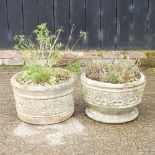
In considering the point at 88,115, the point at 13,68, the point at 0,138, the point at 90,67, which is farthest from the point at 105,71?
the point at 13,68

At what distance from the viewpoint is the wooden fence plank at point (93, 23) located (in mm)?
5617

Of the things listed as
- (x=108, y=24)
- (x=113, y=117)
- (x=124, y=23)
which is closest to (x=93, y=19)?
(x=108, y=24)

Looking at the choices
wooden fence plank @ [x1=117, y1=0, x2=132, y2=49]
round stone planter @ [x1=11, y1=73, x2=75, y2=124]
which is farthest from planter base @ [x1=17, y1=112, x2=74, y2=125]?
wooden fence plank @ [x1=117, y1=0, x2=132, y2=49]

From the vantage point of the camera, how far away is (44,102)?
3910mm

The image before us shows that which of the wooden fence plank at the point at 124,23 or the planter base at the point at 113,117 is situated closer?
the planter base at the point at 113,117

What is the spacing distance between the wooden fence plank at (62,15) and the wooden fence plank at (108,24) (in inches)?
19.7

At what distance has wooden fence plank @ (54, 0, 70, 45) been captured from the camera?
18.5 ft

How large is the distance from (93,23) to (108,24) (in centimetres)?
21

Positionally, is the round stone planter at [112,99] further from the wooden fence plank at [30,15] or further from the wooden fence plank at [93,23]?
the wooden fence plank at [30,15]

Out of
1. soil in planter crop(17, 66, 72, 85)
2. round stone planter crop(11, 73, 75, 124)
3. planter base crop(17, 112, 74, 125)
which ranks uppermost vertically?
soil in planter crop(17, 66, 72, 85)

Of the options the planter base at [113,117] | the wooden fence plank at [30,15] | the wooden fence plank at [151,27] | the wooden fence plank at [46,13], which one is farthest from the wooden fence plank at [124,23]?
the planter base at [113,117]

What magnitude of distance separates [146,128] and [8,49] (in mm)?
2691

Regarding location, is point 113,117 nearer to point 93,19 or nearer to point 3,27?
point 93,19

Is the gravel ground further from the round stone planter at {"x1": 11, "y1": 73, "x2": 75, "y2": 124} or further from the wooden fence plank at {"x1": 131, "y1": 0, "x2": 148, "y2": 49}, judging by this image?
the wooden fence plank at {"x1": 131, "y1": 0, "x2": 148, "y2": 49}
